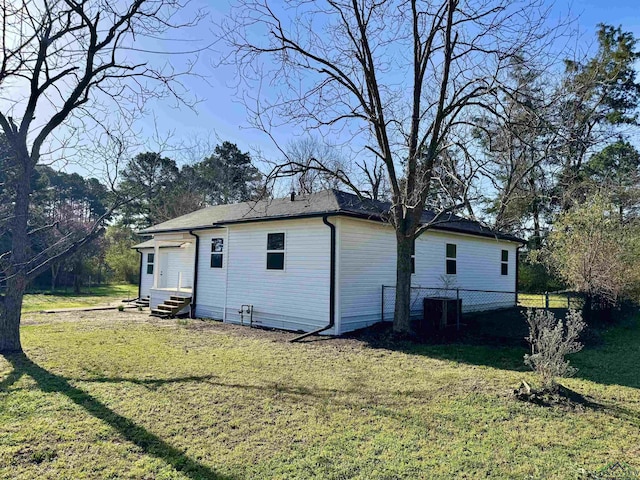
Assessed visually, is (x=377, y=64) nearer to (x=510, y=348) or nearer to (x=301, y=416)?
(x=510, y=348)

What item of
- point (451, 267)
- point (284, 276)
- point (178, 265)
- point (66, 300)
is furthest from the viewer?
point (66, 300)

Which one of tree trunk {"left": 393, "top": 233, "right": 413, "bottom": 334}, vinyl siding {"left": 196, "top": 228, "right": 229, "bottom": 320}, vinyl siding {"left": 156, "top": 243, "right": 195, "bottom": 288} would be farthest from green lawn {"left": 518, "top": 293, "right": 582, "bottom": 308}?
vinyl siding {"left": 156, "top": 243, "right": 195, "bottom": 288}

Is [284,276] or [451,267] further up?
[451,267]

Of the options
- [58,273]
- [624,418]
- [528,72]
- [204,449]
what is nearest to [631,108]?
[528,72]

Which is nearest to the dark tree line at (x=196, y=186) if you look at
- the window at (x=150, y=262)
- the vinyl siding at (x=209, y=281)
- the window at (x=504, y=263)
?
the window at (x=150, y=262)

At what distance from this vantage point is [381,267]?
10.6 metres

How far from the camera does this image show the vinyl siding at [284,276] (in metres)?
9.70

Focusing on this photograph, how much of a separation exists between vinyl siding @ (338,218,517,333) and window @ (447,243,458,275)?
14 centimetres

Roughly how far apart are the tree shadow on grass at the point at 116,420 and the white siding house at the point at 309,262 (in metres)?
5.49

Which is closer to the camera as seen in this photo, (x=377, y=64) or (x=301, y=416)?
(x=301, y=416)

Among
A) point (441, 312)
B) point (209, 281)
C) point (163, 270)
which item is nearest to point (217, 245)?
point (209, 281)

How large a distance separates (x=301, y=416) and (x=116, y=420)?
191cm

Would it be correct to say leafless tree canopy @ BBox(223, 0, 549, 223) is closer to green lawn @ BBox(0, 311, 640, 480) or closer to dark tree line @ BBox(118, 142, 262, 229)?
green lawn @ BBox(0, 311, 640, 480)

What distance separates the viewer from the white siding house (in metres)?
9.55
